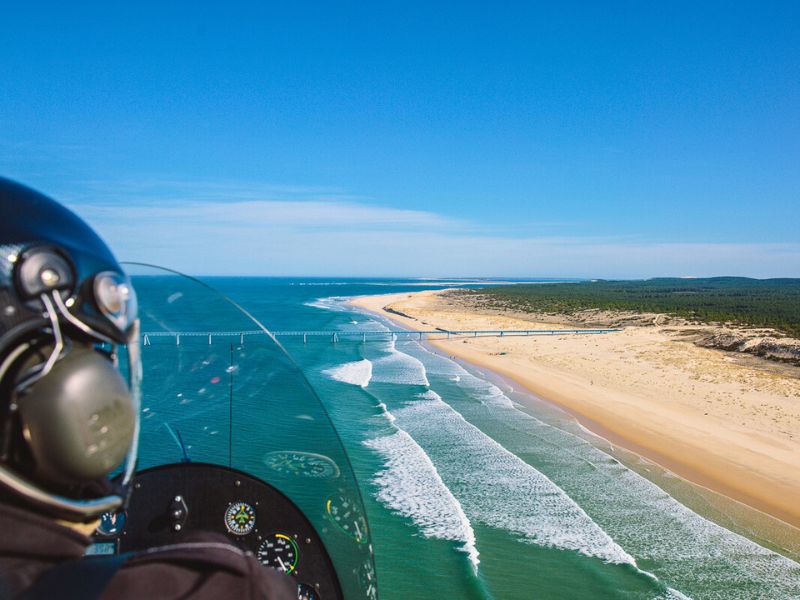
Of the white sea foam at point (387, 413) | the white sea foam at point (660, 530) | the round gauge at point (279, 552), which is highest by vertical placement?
the round gauge at point (279, 552)

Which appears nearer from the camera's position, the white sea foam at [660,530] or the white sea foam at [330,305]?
the white sea foam at [660,530]

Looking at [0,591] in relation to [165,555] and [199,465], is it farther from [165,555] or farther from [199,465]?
[199,465]

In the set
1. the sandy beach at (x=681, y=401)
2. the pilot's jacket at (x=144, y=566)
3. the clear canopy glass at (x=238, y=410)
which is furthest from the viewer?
the sandy beach at (x=681, y=401)

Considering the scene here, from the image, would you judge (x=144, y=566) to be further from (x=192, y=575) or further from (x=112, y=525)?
(x=112, y=525)

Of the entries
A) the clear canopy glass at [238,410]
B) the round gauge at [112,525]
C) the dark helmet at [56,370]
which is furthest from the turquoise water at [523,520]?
the dark helmet at [56,370]

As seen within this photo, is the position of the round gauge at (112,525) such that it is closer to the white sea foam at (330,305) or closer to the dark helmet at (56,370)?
the dark helmet at (56,370)

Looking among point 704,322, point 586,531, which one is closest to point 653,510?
point 586,531

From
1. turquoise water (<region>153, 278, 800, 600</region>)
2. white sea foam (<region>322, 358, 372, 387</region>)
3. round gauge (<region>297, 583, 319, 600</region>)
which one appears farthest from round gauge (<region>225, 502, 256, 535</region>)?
white sea foam (<region>322, 358, 372, 387</region>)
